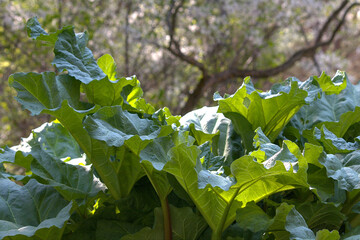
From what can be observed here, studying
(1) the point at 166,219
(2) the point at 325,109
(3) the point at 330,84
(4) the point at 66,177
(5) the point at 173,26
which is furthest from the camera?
(5) the point at 173,26

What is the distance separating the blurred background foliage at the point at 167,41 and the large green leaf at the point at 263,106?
3.61 meters

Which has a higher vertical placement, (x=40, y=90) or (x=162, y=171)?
(x=40, y=90)

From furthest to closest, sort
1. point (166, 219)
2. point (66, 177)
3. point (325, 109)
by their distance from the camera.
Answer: point (325, 109) → point (66, 177) → point (166, 219)

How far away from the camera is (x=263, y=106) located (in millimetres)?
1023

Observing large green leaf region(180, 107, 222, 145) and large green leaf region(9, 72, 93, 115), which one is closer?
large green leaf region(9, 72, 93, 115)

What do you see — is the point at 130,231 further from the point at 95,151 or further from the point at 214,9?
the point at 214,9

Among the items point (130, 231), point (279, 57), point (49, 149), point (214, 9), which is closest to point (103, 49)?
point (214, 9)

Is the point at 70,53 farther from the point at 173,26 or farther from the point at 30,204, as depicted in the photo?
the point at 173,26

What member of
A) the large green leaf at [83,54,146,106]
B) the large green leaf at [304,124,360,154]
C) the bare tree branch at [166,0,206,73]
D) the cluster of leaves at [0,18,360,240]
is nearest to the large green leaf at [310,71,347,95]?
the cluster of leaves at [0,18,360,240]

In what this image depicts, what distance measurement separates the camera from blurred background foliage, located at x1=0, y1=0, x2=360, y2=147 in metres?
5.12

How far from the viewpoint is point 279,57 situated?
297 inches

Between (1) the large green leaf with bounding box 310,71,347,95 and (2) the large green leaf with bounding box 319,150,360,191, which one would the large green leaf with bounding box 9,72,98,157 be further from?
(1) the large green leaf with bounding box 310,71,347,95

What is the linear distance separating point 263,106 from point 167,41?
511cm

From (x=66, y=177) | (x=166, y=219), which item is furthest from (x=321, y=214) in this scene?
(x=66, y=177)
